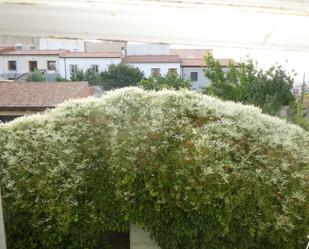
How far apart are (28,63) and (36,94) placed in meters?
13.4

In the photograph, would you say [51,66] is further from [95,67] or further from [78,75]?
→ [78,75]

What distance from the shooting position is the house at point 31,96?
14.2 m

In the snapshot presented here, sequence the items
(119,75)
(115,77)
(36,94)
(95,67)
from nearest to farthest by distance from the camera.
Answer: (36,94), (119,75), (115,77), (95,67)

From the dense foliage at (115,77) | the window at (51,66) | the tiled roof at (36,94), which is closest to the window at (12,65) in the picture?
the window at (51,66)

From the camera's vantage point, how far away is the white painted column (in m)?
3.98

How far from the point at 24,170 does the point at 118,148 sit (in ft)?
3.37

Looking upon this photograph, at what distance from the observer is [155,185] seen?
3.71 m

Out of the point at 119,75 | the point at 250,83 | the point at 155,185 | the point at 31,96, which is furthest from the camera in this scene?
the point at 119,75

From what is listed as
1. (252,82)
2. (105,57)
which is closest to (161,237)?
(252,82)

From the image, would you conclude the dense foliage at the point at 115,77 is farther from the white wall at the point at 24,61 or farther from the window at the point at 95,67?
the white wall at the point at 24,61

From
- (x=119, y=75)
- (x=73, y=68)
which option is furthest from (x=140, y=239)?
(x=73, y=68)

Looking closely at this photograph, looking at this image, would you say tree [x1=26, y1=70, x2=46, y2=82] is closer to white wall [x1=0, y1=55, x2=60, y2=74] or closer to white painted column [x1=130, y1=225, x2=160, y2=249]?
white wall [x1=0, y1=55, x2=60, y2=74]

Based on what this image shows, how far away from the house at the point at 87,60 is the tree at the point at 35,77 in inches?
92.2

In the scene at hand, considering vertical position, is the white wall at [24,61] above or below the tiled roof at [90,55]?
below
